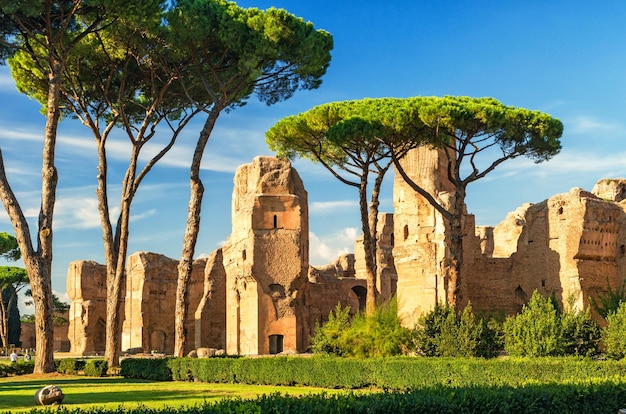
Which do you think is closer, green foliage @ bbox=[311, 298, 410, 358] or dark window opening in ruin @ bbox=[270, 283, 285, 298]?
green foliage @ bbox=[311, 298, 410, 358]

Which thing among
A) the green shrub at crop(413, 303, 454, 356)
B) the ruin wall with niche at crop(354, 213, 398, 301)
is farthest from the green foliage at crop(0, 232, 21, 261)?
the green shrub at crop(413, 303, 454, 356)

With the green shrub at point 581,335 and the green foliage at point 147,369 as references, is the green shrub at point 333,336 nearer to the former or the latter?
the green foliage at point 147,369

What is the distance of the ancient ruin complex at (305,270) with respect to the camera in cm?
2534

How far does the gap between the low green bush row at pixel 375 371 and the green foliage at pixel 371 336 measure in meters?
1.60

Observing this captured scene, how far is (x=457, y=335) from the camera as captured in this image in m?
18.4

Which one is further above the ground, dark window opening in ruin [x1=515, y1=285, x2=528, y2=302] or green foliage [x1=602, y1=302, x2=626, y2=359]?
dark window opening in ruin [x1=515, y1=285, x2=528, y2=302]

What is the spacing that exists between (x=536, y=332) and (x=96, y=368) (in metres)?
12.3

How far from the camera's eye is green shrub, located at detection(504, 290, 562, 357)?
55.1ft

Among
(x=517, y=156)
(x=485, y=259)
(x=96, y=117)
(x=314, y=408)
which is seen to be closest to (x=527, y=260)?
(x=485, y=259)

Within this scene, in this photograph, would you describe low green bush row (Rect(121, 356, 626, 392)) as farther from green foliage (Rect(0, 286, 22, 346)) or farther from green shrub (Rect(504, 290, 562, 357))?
green foliage (Rect(0, 286, 22, 346))

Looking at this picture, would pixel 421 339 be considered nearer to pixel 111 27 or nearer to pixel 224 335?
pixel 111 27

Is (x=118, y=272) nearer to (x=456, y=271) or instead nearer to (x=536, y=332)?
(x=456, y=271)

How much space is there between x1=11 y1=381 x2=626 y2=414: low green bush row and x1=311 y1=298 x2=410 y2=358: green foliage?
895cm

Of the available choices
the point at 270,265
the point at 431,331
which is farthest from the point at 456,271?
the point at 270,265
